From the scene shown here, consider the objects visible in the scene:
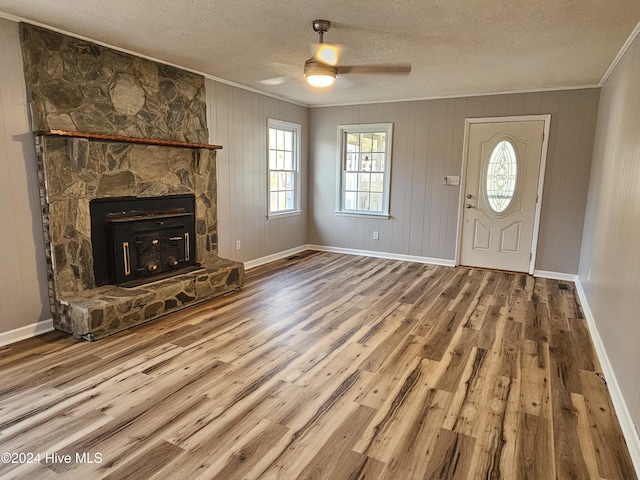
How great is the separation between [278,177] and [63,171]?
3329 mm

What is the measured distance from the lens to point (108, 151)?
3.64 metres

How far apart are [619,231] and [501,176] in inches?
108

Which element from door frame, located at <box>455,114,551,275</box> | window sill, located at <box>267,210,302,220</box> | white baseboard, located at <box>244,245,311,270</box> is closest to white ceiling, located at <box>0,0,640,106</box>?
door frame, located at <box>455,114,551,275</box>

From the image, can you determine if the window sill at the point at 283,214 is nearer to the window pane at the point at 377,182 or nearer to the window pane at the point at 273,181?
the window pane at the point at 273,181

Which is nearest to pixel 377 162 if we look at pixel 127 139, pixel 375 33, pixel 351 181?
pixel 351 181

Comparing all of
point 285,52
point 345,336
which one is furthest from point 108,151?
point 345,336

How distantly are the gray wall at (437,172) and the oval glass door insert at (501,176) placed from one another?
394mm

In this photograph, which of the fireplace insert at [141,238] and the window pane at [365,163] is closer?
the fireplace insert at [141,238]

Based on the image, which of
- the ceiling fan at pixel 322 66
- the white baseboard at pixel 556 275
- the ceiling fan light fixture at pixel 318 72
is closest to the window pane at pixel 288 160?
the ceiling fan at pixel 322 66

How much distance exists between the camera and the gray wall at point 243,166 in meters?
5.00

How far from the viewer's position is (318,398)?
97.0 inches


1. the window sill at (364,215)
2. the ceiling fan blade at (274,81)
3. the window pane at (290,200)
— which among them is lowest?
the window sill at (364,215)

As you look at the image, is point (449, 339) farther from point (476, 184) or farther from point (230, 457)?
point (476, 184)

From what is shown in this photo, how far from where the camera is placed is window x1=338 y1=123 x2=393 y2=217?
20.6 ft
